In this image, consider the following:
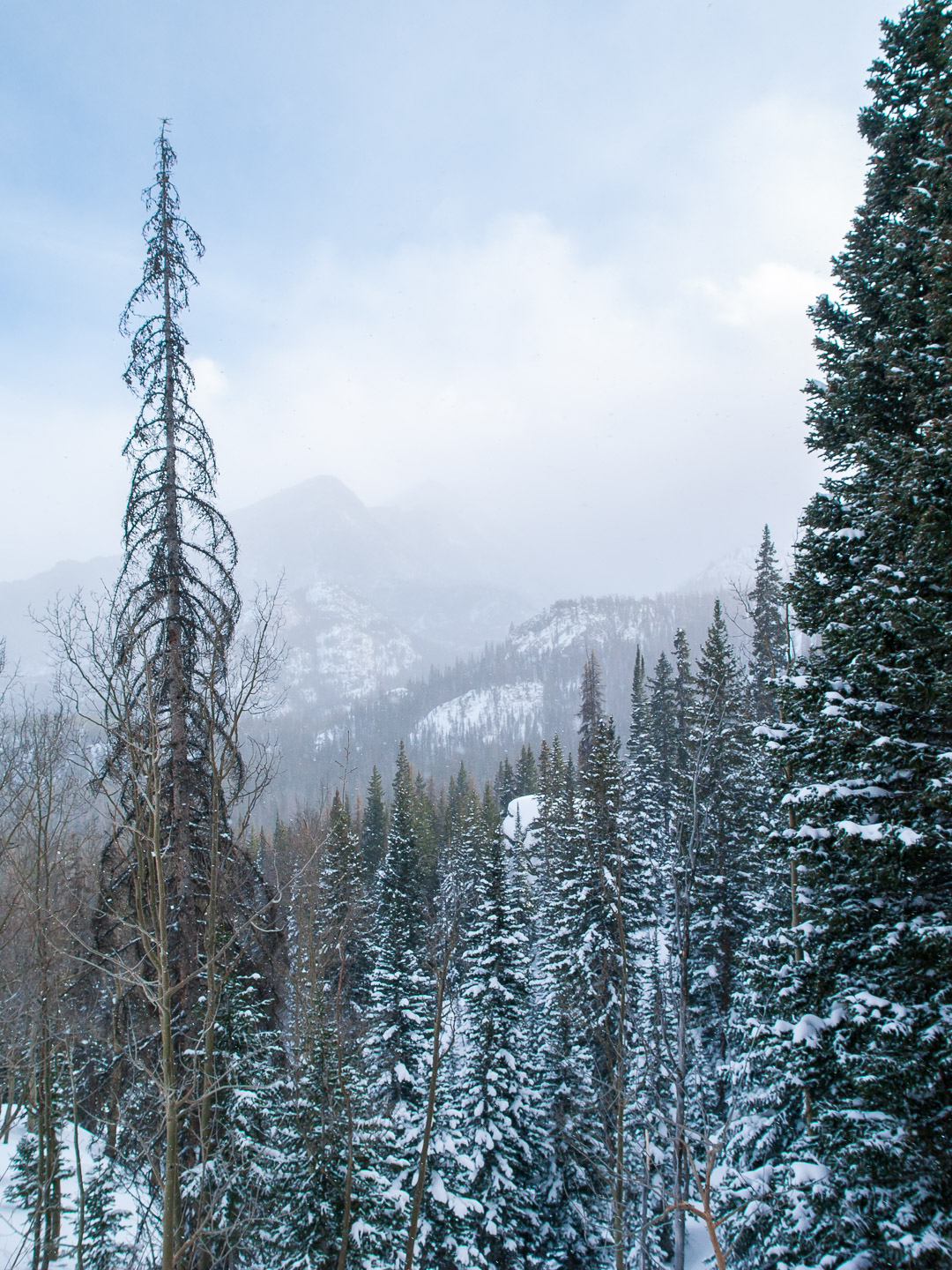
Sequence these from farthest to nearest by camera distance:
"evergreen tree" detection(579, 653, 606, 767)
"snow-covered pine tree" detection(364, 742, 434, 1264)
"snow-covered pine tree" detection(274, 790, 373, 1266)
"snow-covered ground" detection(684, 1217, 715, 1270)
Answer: "evergreen tree" detection(579, 653, 606, 767) → "snow-covered ground" detection(684, 1217, 715, 1270) → "snow-covered pine tree" detection(364, 742, 434, 1264) → "snow-covered pine tree" detection(274, 790, 373, 1266)

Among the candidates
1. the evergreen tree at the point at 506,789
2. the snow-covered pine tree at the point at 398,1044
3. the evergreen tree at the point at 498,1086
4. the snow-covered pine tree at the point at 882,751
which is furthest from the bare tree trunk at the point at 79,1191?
the evergreen tree at the point at 506,789

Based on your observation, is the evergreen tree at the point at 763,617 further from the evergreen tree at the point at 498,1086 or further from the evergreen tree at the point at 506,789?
the evergreen tree at the point at 506,789

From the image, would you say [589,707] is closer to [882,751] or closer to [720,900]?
[720,900]

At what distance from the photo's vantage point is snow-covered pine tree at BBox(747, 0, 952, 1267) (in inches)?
256

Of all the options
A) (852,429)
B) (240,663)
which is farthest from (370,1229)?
(852,429)

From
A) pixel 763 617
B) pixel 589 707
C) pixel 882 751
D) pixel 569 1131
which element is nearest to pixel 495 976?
pixel 569 1131

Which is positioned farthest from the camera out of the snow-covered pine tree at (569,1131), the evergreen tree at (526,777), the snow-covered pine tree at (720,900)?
the evergreen tree at (526,777)

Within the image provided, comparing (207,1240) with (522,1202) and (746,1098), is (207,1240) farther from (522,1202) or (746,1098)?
(522,1202)

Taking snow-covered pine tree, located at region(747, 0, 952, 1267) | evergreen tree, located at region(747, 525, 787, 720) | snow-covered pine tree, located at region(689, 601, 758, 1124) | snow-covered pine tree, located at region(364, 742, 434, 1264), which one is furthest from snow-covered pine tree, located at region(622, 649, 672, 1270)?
evergreen tree, located at region(747, 525, 787, 720)

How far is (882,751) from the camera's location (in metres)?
7.09

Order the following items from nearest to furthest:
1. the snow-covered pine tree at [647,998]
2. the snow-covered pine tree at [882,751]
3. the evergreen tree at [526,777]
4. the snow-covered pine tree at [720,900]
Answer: the snow-covered pine tree at [882,751], the snow-covered pine tree at [647,998], the snow-covered pine tree at [720,900], the evergreen tree at [526,777]

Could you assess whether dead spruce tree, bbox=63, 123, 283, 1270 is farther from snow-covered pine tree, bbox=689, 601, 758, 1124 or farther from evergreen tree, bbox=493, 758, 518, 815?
evergreen tree, bbox=493, 758, 518, 815

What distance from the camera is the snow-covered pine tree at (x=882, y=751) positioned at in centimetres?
650

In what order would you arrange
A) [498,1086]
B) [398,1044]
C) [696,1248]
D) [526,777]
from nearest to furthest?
[498,1086], [398,1044], [696,1248], [526,777]
